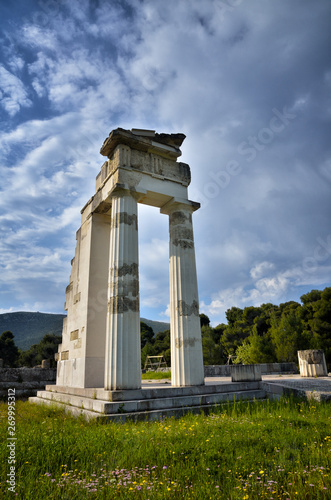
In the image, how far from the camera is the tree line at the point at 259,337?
23.4 m

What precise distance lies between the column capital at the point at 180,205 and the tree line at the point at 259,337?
16.2 m

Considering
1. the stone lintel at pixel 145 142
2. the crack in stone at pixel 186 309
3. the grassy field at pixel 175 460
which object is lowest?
the grassy field at pixel 175 460

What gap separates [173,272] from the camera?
32.7ft

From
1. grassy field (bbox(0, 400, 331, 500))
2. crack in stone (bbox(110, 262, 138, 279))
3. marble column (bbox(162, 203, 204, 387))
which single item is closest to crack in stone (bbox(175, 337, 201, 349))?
marble column (bbox(162, 203, 204, 387))

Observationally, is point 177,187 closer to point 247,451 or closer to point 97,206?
point 97,206

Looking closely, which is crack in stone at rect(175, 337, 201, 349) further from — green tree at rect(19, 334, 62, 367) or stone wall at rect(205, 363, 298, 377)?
green tree at rect(19, 334, 62, 367)

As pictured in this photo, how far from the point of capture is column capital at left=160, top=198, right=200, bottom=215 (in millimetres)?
10406

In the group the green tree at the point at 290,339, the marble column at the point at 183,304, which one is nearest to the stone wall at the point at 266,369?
the green tree at the point at 290,339

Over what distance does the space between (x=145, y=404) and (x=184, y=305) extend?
311cm

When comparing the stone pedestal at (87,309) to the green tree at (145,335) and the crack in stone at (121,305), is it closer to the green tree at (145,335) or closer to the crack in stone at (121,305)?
the crack in stone at (121,305)

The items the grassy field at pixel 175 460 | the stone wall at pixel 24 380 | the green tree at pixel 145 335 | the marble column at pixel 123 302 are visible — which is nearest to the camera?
the grassy field at pixel 175 460

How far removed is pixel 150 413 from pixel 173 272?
4.15 m

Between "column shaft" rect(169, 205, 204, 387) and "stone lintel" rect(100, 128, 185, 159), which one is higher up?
"stone lintel" rect(100, 128, 185, 159)

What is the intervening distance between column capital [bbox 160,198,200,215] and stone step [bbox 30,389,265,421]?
5456mm
